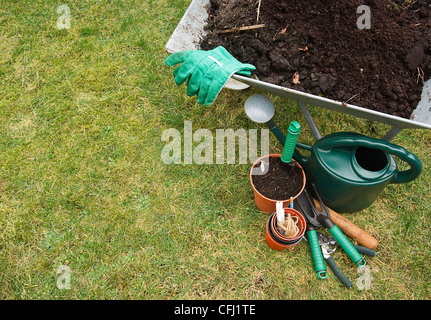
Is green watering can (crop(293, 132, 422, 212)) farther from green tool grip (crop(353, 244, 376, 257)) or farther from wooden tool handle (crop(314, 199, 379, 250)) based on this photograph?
green tool grip (crop(353, 244, 376, 257))

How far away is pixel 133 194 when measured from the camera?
2.34 meters

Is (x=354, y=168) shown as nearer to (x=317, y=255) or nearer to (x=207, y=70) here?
(x=317, y=255)

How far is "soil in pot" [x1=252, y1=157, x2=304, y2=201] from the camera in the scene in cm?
212

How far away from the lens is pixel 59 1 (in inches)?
128

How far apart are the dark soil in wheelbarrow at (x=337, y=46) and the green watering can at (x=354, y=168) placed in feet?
1.04

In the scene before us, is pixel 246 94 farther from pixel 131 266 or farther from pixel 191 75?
pixel 131 266

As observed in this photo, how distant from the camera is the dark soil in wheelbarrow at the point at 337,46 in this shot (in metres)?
2.05

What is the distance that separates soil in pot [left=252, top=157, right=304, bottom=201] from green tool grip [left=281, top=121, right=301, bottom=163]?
12 centimetres

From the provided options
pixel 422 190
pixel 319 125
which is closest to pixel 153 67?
pixel 319 125

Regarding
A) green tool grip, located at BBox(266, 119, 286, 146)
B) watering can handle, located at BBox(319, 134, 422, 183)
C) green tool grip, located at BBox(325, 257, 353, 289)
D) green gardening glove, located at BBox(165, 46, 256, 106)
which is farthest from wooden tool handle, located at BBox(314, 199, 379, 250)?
green gardening glove, located at BBox(165, 46, 256, 106)

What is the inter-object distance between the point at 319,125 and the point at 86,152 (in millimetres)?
1850

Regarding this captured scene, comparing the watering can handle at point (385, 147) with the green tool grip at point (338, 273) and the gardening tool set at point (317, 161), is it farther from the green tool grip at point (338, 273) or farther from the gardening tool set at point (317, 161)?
the green tool grip at point (338, 273)

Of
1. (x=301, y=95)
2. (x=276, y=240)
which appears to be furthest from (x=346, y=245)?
(x=301, y=95)

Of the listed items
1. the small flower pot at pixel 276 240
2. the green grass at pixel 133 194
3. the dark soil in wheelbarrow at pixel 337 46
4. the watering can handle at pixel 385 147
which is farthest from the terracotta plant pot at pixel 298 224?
the dark soil in wheelbarrow at pixel 337 46
